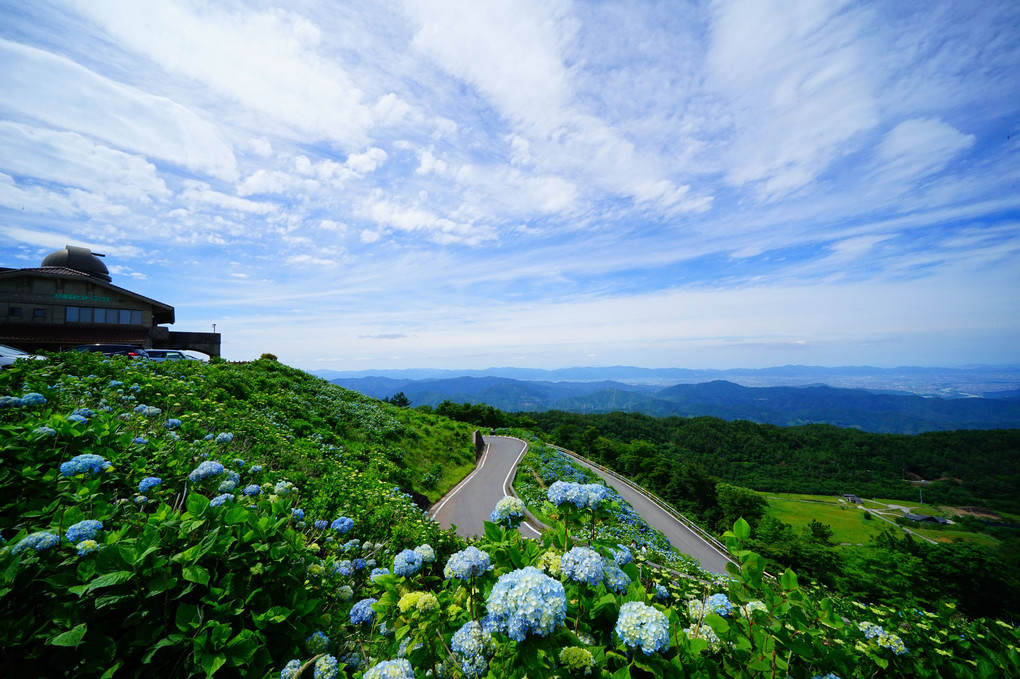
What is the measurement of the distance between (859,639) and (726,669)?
159 centimetres

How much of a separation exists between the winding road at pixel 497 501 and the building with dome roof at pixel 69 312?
25.1 meters

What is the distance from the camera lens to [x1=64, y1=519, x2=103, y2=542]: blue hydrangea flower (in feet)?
7.33

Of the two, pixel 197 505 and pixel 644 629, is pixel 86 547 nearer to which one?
pixel 197 505

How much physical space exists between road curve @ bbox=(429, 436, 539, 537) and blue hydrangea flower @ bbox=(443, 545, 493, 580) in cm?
674

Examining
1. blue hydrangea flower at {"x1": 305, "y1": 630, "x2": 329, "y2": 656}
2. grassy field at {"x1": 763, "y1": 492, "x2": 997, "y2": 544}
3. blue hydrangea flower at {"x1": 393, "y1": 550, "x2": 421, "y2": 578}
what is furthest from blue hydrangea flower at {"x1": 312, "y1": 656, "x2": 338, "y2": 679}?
grassy field at {"x1": 763, "y1": 492, "x2": 997, "y2": 544}

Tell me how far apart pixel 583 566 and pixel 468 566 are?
2.13ft

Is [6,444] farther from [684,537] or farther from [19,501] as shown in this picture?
[684,537]

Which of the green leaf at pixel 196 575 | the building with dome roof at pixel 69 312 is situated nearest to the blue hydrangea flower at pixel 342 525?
the green leaf at pixel 196 575

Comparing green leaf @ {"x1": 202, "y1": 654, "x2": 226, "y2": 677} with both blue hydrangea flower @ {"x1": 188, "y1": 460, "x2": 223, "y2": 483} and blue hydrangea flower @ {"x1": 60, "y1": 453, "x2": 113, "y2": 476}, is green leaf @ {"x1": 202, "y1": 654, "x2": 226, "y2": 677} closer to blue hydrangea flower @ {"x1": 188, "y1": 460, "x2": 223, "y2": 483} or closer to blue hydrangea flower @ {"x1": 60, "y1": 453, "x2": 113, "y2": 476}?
blue hydrangea flower @ {"x1": 188, "y1": 460, "x2": 223, "y2": 483}

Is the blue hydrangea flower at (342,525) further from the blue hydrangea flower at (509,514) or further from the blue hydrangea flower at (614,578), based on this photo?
the blue hydrangea flower at (614,578)

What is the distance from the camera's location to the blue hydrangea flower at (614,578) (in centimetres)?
202

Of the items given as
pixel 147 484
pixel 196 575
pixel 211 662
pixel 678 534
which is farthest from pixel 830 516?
pixel 147 484

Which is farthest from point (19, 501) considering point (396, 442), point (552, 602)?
point (396, 442)

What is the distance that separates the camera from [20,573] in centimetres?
195
